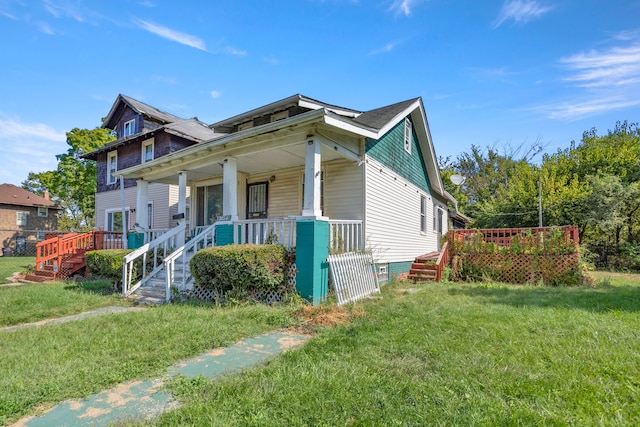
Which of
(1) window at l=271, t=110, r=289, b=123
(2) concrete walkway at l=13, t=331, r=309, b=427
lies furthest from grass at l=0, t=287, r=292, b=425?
(1) window at l=271, t=110, r=289, b=123

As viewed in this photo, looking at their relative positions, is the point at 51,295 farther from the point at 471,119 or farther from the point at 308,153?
the point at 471,119

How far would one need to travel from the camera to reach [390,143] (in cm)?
992

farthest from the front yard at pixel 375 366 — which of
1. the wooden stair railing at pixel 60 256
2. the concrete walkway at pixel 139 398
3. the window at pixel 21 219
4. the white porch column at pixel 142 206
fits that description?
the window at pixel 21 219

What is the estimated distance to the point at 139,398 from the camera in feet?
8.80

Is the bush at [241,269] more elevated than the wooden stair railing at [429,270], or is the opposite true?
the bush at [241,269]

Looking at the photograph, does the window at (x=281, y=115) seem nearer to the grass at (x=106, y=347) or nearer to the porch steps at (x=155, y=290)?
the porch steps at (x=155, y=290)

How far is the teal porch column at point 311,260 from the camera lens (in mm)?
6047

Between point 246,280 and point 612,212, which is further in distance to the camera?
point 612,212

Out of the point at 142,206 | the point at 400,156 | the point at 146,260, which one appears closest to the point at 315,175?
the point at 400,156

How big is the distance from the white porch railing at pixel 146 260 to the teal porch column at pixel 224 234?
66.7 inches

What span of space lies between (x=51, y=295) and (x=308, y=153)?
6.71 m

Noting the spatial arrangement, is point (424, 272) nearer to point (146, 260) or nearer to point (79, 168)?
point (146, 260)

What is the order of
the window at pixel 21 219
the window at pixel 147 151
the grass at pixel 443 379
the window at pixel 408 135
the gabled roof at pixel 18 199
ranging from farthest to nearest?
the window at pixel 21 219, the gabled roof at pixel 18 199, the window at pixel 147 151, the window at pixel 408 135, the grass at pixel 443 379

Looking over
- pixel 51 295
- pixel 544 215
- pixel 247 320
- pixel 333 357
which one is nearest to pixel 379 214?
pixel 247 320
